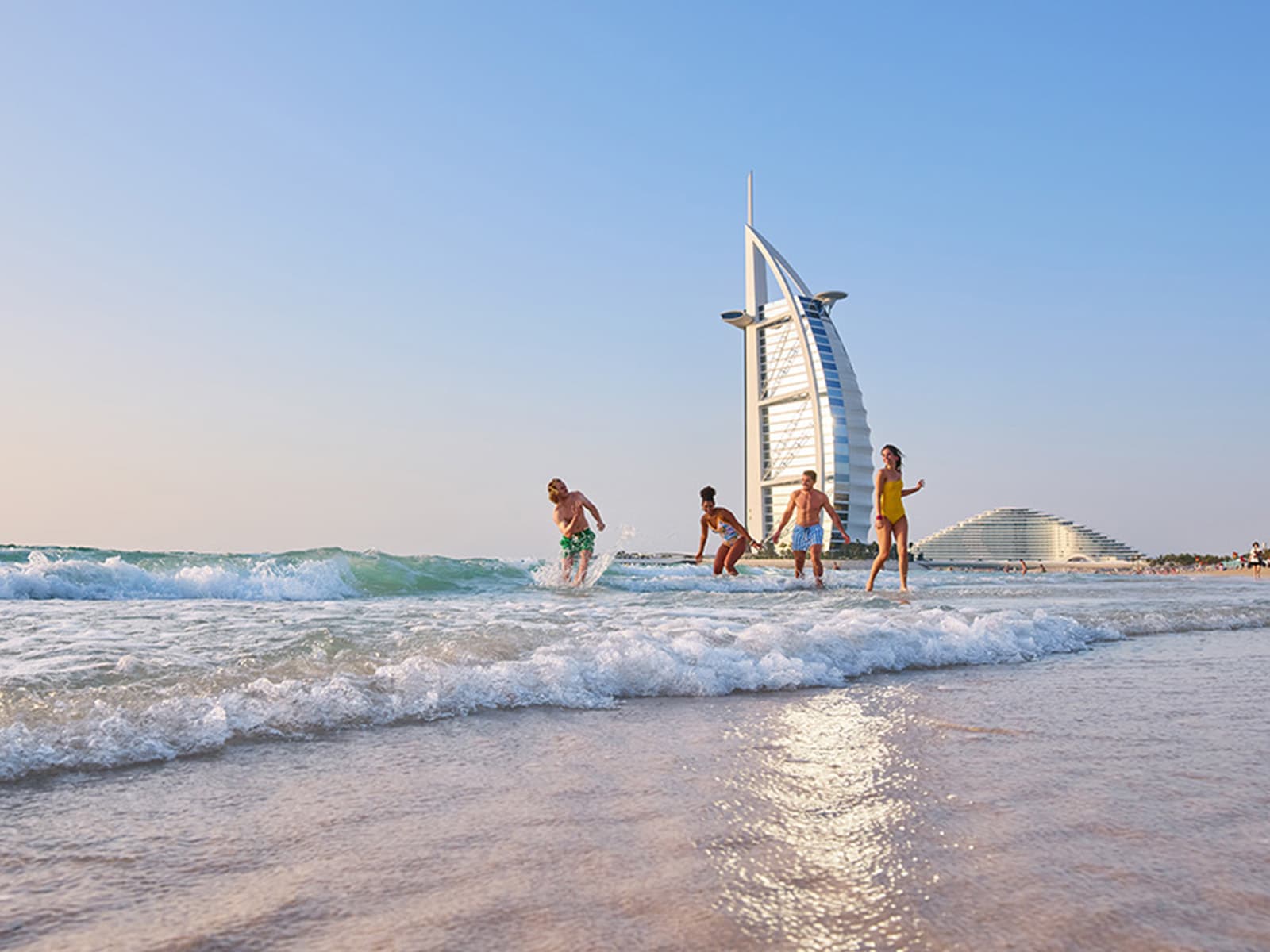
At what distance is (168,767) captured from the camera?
2281 millimetres

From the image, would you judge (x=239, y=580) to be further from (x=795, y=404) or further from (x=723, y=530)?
(x=795, y=404)

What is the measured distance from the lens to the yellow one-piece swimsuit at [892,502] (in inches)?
398

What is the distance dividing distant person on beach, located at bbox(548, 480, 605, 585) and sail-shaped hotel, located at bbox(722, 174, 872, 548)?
5114cm

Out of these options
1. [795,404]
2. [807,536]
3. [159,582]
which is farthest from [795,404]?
[159,582]

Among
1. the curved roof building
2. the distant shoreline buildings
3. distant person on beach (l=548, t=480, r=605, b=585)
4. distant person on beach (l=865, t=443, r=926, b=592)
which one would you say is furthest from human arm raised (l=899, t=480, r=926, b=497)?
the curved roof building

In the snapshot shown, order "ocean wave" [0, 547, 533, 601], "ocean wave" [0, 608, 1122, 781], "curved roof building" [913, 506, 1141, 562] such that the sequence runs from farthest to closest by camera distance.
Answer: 1. "curved roof building" [913, 506, 1141, 562]
2. "ocean wave" [0, 547, 533, 601]
3. "ocean wave" [0, 608, 1122, 781]

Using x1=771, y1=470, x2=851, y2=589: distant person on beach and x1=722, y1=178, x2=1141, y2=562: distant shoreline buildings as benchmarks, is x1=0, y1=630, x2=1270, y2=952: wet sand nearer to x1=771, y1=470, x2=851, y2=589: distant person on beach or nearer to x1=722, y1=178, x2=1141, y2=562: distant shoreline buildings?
x1=771, y1=470, x2=851, y2=589: distant person on beach

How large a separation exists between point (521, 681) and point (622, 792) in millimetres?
1321

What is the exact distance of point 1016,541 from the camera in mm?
99875

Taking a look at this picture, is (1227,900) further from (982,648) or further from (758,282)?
(758,282)

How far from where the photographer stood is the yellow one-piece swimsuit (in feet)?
33.2

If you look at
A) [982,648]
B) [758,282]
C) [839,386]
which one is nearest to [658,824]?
[982,648]

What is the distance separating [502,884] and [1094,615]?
6.29 m

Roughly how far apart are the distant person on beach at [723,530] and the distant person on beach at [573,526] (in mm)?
1417
